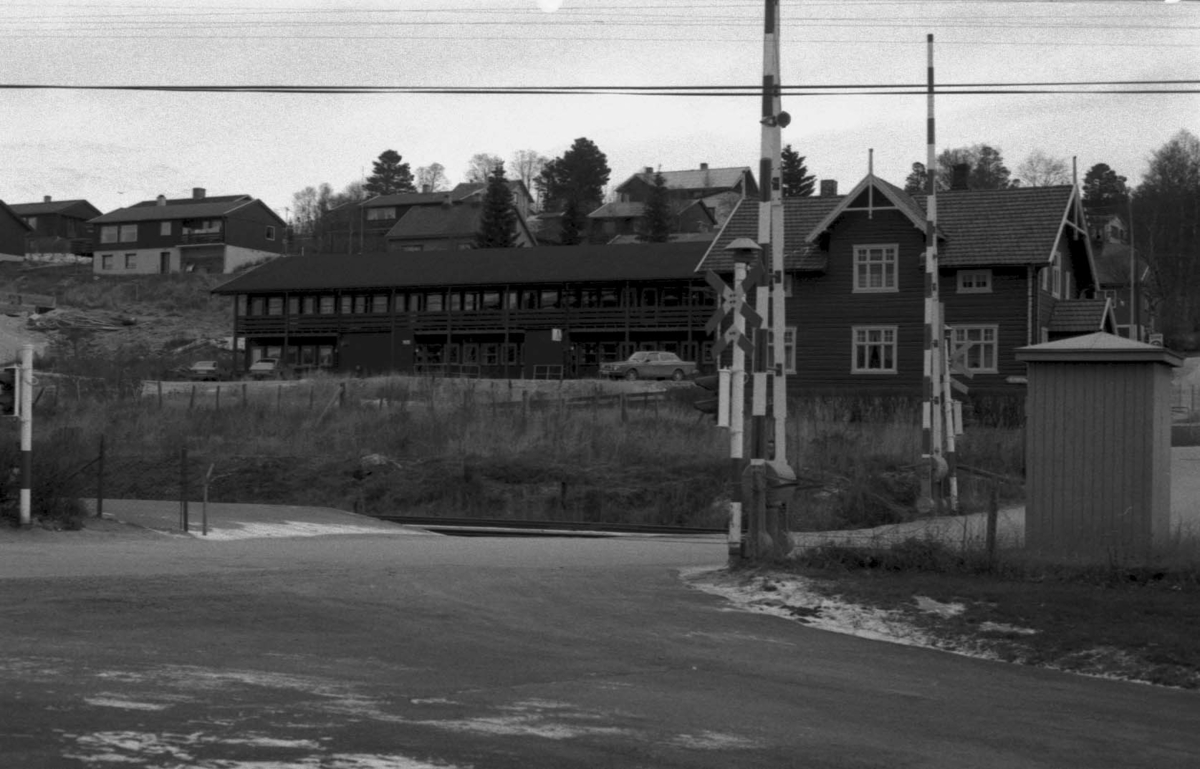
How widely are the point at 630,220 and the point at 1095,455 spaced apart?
126499mm

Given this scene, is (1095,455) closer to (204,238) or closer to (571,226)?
(571,226)

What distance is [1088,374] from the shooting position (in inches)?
625

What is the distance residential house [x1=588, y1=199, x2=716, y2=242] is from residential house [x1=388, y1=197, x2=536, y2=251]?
13.1m

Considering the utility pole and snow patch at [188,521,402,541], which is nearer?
snow patch at [188,521,402,541]

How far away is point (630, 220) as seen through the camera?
141250 millimetres

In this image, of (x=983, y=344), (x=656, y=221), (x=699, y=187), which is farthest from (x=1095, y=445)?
(x=699, y=187)

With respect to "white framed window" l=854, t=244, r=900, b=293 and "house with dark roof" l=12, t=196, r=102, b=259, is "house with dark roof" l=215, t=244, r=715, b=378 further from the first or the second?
"house with dark roof" l=12, t=196, r=102, b=259

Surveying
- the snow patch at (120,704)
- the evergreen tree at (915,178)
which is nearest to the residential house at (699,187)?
the evergreen tree at (915,178)

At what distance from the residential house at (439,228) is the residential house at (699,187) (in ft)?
74.8

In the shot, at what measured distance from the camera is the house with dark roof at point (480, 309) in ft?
262

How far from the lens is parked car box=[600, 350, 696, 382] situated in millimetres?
71250

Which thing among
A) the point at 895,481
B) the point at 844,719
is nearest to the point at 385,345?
the point at 895,481

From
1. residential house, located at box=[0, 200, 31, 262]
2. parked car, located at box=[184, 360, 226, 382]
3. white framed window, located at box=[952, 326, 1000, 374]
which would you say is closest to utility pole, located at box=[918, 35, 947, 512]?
white framed window, located at box=[952, 326, 1000, 374]

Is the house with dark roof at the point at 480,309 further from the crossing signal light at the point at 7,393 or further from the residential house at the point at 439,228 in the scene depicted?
the crossing signal light at the point at 7,393
